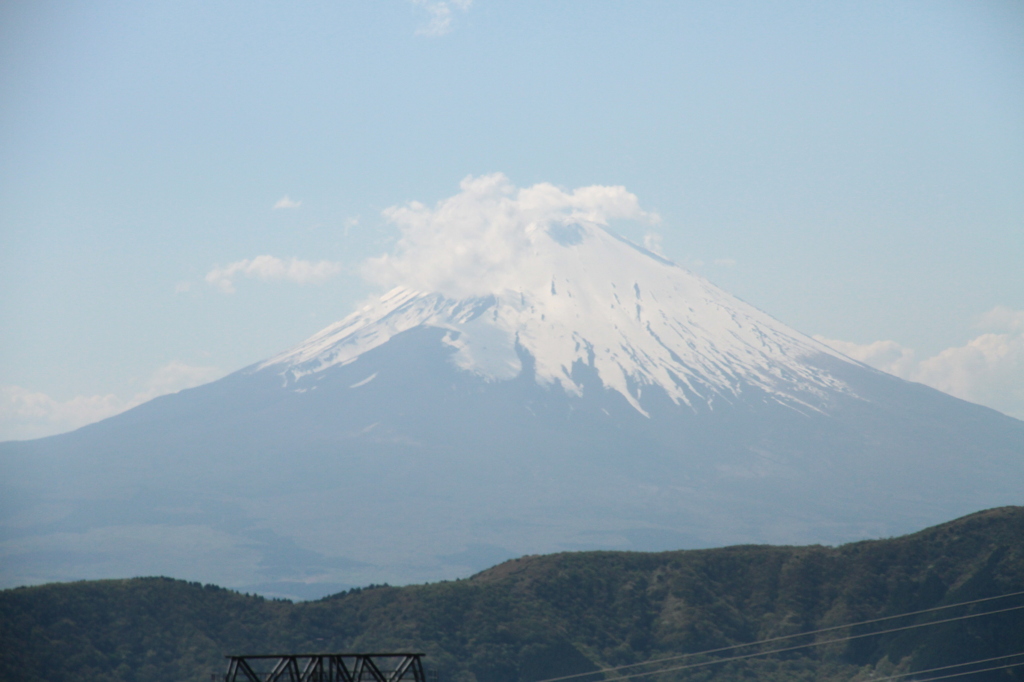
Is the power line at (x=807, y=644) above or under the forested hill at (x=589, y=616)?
under

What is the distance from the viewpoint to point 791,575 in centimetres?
11088

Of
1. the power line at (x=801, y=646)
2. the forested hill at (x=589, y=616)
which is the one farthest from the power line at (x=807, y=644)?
the forested hill at (x=589, y=616)

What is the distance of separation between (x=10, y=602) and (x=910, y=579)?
8387 centimetres

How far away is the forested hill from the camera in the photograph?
9419cm

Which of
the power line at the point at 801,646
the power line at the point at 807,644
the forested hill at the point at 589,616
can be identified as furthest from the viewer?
the power line at the point at 807,644

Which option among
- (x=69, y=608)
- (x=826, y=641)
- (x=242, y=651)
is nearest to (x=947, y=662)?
(x=826, y=641)

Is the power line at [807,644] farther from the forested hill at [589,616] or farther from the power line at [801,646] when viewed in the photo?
the forested hill at [589,616]

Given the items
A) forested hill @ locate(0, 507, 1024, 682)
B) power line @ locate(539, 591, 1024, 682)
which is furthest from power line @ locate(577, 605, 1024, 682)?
forested hill @ locate(0, 507, 1024, 682)

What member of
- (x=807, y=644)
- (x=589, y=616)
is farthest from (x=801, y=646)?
(x=589, y=616)

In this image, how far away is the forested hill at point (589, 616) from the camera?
94.2 metres

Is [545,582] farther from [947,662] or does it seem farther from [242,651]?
[947,662]

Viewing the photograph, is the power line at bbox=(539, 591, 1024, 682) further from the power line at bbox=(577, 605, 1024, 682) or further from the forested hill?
the forested hill

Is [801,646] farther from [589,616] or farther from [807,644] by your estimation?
[589,616]

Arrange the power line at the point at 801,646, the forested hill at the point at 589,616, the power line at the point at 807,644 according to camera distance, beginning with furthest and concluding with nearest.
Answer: the power line at the point at 807,644 < the power line at the point at 801,646 < the forested hill at the point at 589,616
